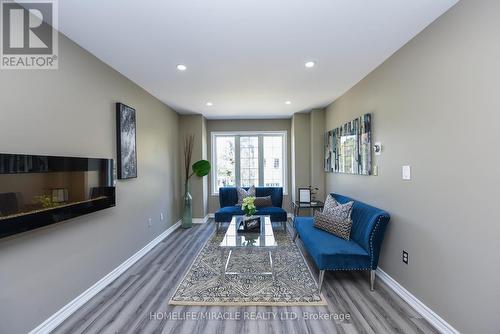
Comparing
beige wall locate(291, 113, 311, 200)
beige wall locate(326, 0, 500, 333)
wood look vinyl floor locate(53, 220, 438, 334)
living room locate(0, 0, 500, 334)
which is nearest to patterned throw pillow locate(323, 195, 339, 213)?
living room locate(0, 0, 500, 334)

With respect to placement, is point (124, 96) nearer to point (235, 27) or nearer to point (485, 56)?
point (235, 27)

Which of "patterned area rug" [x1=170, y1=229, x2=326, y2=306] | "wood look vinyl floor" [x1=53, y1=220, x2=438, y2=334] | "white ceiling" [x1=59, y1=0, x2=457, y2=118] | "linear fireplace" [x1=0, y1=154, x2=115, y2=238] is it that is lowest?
"wood look vinyl floor" [x1=53, y1=220, x2=438, y2=334]

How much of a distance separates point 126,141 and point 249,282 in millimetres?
2373

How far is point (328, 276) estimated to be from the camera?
110 inches

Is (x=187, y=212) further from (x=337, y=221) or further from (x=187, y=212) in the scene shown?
(x=337, y=221)

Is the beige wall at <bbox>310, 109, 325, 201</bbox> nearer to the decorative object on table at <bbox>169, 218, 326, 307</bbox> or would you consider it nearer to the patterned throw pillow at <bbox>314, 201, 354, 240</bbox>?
the patterned throw pillow at <bbox>314, 201, 354, 240</bbox>

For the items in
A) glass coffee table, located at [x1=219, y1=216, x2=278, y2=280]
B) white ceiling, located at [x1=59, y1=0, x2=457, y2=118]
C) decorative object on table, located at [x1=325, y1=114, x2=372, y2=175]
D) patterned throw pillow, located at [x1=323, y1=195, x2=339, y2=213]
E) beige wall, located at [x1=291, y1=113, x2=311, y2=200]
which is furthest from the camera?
beige wall, located at [x1=291, y1=113, x2=311, y2=200]

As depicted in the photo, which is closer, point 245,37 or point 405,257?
point 245,37

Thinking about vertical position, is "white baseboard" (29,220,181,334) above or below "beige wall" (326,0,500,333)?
below

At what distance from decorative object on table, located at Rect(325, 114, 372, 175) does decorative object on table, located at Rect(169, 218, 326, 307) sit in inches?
61.3

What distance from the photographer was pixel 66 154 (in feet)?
7.11

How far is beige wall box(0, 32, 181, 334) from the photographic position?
1703 mm

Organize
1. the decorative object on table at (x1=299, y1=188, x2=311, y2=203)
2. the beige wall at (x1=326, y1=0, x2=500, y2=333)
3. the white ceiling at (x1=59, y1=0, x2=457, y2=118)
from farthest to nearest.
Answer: the decorative object on table at (x1=299, y1=188, x2=311, y2=203)
the white ceiling at (x1=59, y1=0, x2=457, y2=118)
the beige wall at (x1=326, y1=0, x2=500, y2=333)

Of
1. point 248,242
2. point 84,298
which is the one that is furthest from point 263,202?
point 84,298
